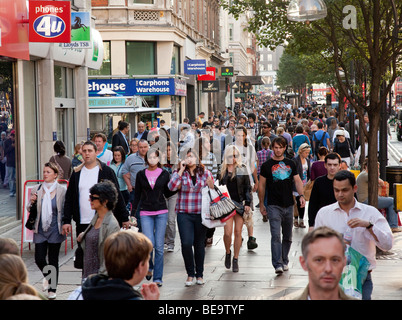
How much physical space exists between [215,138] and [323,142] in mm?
3061

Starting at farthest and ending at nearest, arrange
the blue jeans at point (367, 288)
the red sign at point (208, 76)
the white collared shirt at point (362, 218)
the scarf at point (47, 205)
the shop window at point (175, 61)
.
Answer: the red sign at point (208, 76) → the shop window at point (175, 61) → the scarf at point (47, 205) → the blue jeans at point (367, 288) → the white collared shirt at point (362, 218)

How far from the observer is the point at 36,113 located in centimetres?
1572

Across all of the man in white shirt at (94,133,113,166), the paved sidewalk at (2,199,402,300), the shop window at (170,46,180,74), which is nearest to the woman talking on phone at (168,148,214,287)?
the paved sidewalk at (2,199,402,300)

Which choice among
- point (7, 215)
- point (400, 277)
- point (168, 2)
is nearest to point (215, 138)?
point (7, 215)

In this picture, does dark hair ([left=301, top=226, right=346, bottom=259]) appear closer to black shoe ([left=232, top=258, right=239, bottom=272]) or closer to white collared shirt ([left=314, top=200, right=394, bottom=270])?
white collared shirt ([left=314, top=200, right=394, bottom=270])

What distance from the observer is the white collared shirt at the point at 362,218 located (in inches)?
225

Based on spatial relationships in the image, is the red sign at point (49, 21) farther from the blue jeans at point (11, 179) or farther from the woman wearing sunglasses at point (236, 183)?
the woman wearing sunglasses at point (236, 183)

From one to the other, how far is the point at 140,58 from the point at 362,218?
95.3 feet

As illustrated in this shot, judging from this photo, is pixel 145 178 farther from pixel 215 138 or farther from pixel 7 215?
pixel 215 138

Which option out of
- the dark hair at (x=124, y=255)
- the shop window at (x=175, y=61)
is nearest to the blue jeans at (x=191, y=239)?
the dark hair at (x=124, y=255)

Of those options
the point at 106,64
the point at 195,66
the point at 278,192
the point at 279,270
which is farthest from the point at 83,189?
the point at 195,66

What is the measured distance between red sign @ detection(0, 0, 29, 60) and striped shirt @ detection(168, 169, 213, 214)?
5.08 metres

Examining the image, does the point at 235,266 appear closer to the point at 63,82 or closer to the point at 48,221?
the point at 48,221

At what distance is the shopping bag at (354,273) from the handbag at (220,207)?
365 cm
